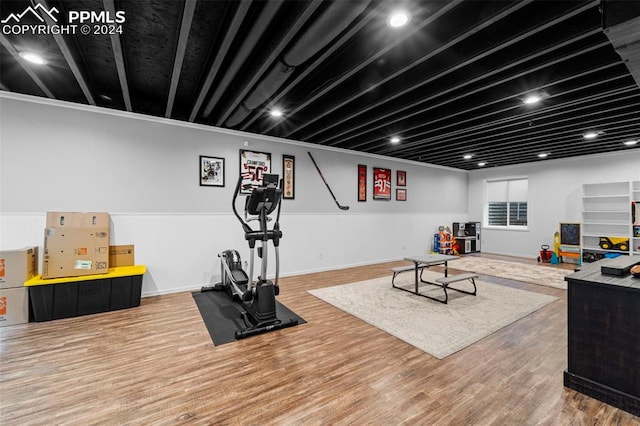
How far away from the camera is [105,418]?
1725mm

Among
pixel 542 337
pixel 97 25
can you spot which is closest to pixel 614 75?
pixel 542 337

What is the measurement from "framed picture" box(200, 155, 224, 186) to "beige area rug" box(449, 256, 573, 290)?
219 inches

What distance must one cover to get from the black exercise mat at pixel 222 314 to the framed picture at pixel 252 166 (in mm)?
1920

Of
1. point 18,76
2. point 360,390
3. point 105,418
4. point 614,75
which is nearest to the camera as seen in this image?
point 105,418

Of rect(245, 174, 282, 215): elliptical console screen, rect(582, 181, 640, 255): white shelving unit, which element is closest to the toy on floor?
rect(582, 181, 640, 255): white shelving unit

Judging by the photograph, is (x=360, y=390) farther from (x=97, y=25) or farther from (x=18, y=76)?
(x=18, y=76)

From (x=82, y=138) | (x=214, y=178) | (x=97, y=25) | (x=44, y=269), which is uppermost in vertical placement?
(x=97, y=25)

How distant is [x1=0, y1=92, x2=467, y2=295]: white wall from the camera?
11.6ft

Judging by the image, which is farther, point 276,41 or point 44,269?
point 44,269

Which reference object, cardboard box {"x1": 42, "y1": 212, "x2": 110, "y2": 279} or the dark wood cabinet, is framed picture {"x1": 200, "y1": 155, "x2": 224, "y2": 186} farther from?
the dark wood cabinet

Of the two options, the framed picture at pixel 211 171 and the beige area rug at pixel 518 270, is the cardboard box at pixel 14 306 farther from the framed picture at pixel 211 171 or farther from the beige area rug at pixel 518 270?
the beige area rug at pixel 518 270

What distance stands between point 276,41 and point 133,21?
127cm

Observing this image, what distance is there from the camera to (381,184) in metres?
7.11

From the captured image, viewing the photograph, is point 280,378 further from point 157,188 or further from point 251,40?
point 157,188
